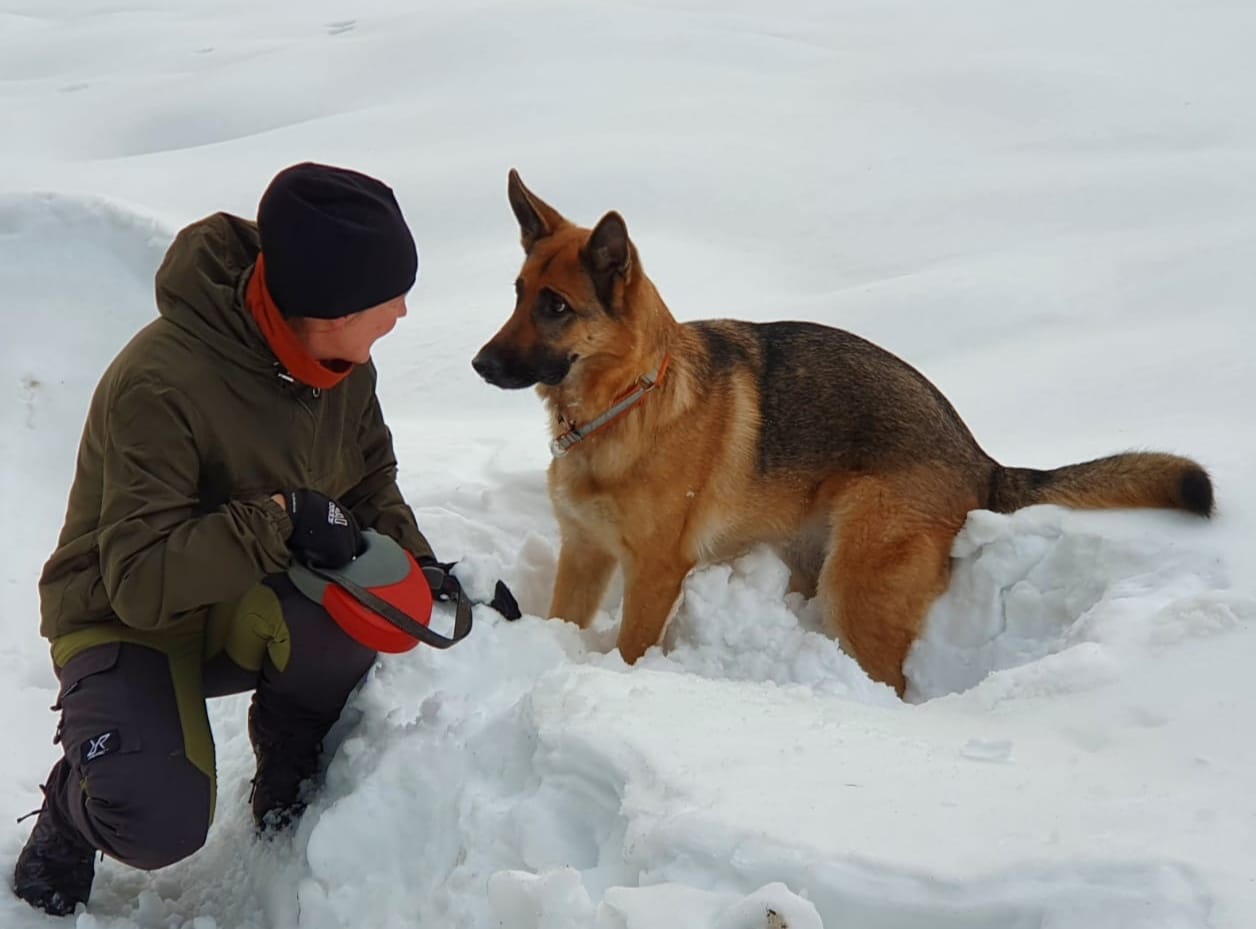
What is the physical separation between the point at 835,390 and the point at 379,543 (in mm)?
1745

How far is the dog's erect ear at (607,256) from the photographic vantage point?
9.78 ft

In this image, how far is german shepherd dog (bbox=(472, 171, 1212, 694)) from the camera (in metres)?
3.05

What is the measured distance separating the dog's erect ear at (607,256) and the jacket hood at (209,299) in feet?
3.76

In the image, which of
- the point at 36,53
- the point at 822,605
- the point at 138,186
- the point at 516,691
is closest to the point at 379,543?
the point at 516,691

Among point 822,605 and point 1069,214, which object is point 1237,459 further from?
point 1069,214

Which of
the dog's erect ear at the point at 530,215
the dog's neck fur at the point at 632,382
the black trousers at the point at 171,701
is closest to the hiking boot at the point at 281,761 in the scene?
the black trousers at the point at 171,701

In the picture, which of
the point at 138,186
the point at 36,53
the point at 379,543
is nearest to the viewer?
the point at 379,543

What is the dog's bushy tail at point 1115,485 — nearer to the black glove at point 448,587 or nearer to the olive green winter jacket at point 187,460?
the black glove at point 448,587

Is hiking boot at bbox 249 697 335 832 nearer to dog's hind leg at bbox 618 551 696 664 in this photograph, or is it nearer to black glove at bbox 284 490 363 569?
black glove at bbox 284 490 363 569

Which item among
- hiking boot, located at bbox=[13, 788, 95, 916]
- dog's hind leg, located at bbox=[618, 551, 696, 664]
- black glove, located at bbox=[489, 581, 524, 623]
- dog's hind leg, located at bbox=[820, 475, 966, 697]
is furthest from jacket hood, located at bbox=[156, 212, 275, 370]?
dog's hind leg, located at bbox=[820, 475, 966, 697]

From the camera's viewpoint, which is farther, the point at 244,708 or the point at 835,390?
the point at 835,390

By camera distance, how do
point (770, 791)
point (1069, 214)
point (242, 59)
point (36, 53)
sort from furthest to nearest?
point (36, 53) < point (242, 59) < point (1069, 214) < point (770, 791)

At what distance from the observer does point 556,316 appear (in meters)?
3.05

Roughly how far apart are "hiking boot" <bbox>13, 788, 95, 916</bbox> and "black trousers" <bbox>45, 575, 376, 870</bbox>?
0.19ft
